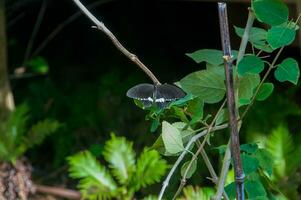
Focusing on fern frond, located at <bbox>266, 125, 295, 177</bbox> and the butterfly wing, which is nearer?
the butterfly wing

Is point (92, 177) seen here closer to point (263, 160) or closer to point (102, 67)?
point (263, 160)

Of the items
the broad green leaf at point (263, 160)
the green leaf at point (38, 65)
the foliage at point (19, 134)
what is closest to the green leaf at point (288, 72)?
the broad green leaf at point (263, 160)

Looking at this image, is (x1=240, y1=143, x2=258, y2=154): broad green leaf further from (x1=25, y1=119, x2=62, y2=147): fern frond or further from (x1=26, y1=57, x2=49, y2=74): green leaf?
(x1=26, y1=57, x2=49, y2=74): green leaf

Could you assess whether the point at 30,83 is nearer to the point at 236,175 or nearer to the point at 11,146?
the point at 11,146

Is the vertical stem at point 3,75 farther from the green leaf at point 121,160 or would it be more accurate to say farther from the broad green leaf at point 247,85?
the broad green leaf at point 247,85

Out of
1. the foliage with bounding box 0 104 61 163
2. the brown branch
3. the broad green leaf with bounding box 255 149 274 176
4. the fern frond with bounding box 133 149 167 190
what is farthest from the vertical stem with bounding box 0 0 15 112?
the broad green leaf with bounding box 255 149 274 176

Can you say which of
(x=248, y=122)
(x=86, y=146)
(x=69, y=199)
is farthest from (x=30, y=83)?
(x=248, y=122)
